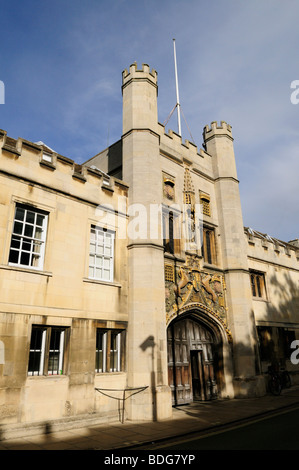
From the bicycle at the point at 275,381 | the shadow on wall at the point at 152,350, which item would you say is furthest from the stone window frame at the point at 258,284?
the shadow on wall at the point at 152,350

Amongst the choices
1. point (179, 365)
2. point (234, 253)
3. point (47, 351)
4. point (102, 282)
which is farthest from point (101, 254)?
point (234, 253)

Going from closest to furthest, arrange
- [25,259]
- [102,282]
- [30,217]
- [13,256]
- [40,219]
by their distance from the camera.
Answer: [13,256] → [25,259] → [30,217] → [40,219] → [102,282]

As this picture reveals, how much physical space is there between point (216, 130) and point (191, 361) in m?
13.8

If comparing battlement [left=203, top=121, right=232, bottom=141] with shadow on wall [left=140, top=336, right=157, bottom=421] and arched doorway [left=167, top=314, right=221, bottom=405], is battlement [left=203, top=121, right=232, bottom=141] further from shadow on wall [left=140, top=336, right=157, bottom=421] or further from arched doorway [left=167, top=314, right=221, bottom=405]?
shadow on wall [left=140, top=336, right=157, bottom=421]

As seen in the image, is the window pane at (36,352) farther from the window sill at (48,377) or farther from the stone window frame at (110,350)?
the stone window frame at (110,350)

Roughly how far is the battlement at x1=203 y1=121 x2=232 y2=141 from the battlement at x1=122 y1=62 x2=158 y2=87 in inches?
217

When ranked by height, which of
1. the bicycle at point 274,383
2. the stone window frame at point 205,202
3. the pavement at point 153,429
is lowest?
the pavement at point 153,429

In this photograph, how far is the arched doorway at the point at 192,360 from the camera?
546 inches

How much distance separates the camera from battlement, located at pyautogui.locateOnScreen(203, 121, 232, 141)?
66.7ft

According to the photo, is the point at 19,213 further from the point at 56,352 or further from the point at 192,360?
the point at 192,360

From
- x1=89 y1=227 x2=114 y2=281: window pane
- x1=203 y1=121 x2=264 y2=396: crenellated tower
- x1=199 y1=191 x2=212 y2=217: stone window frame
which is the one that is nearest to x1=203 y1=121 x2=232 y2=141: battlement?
x1=203 y1=121 x2=264 y2=396: crenellated tower

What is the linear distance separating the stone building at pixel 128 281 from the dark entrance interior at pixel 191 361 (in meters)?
0.06

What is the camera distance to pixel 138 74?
52.8 ft

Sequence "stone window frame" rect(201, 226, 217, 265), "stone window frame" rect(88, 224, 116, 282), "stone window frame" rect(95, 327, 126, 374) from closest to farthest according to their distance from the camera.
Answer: "stone window frame" rect(95, 327, 126, 374) < "stone window frame" rect(88, 224, 116, 282) < "stone window frame" rect(201, 226, 217, 265)
